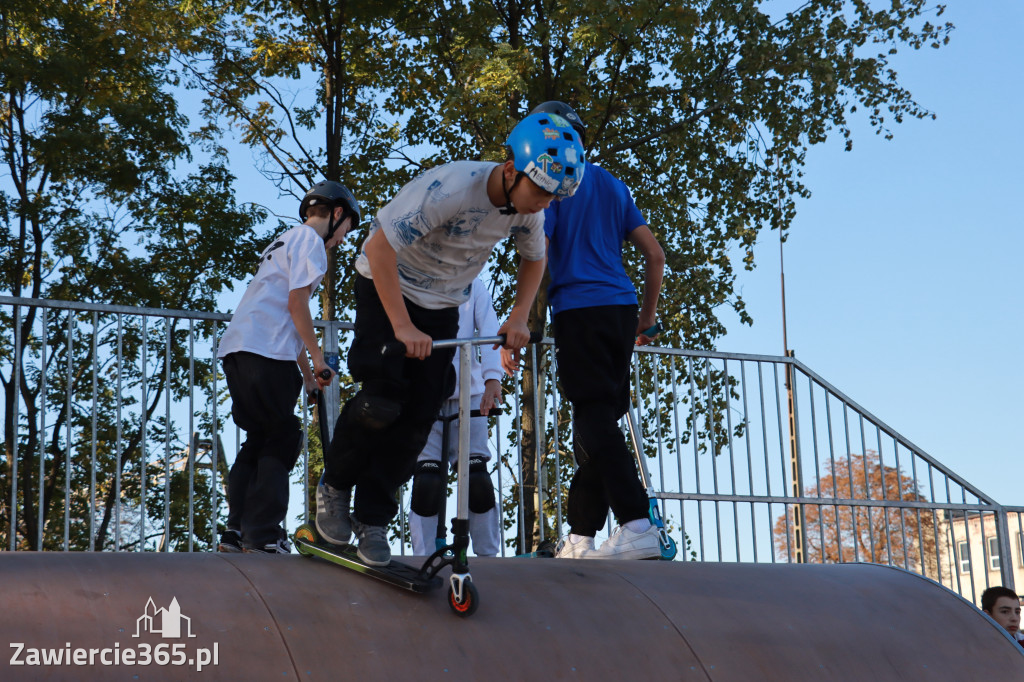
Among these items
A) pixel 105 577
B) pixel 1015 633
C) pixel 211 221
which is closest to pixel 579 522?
pixel 105 577

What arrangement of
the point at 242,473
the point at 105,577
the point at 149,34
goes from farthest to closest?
the point at 149,34, the point at 242,473, the point at 105,577

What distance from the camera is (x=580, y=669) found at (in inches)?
129

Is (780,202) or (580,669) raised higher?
(780,202)

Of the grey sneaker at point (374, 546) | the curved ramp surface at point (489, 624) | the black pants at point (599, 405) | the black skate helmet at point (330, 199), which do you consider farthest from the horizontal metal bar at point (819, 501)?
the grey sneaker at point (374, 546)

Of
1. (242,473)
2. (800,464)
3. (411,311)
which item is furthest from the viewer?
(800,464)

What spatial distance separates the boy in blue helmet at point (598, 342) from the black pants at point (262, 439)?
3.25ft

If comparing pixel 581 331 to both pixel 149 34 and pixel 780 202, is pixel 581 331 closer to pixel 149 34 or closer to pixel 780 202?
pixel 149 34

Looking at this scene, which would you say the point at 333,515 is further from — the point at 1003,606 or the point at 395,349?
the point at 1003,606

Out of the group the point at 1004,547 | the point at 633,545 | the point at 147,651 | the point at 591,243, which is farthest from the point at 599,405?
the point at 1004,547

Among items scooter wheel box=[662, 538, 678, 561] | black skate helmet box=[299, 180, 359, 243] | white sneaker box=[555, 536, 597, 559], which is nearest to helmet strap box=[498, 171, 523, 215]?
white sneaker box=[555, 536, 597, 559]

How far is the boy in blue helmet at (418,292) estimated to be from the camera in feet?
11.7

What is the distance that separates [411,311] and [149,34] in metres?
11.7

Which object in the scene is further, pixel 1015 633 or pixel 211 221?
pixel 211 221

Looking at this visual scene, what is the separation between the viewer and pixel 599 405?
4543 mm
